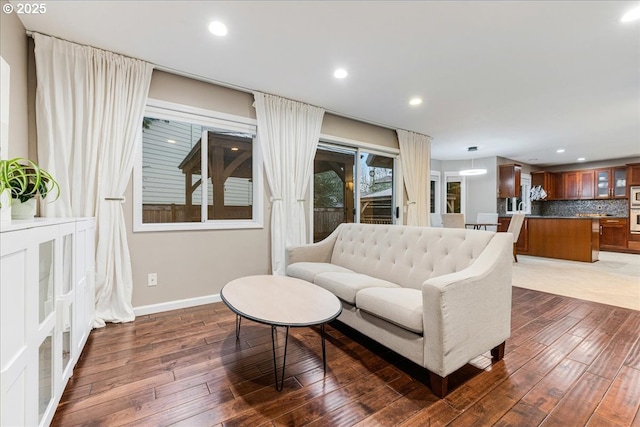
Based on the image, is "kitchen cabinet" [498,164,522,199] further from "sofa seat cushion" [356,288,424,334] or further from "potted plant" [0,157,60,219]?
"potted plant" [0,157,60,219]

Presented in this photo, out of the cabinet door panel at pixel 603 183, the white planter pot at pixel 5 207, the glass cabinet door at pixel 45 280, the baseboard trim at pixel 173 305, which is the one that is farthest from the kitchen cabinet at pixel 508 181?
the white planter pot at pixel 5 207

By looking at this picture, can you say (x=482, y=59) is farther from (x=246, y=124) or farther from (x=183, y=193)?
(x=183, y=193)

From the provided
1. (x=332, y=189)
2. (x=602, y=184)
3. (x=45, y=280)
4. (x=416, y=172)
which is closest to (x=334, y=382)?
(x=45, y=280)

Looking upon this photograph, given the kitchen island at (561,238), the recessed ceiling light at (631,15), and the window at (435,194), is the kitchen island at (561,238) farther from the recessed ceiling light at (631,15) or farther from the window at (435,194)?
the recessed ceiling light at (631,15)

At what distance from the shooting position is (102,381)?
176cm

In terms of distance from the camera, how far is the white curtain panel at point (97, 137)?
2.38 metres

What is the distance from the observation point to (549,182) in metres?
8.51

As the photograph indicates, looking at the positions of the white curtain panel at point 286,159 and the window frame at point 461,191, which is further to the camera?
the window frame at point 461,191

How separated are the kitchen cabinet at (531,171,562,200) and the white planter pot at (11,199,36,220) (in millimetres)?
10600

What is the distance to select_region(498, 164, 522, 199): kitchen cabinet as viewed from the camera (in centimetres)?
699

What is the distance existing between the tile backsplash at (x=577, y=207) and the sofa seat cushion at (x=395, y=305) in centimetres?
684

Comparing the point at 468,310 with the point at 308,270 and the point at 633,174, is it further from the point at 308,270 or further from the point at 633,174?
the point at 633,174

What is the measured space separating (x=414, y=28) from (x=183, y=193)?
2789 millimetres

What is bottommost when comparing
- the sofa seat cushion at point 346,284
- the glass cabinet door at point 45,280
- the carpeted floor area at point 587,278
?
the carpeted floor area at point 587,278
